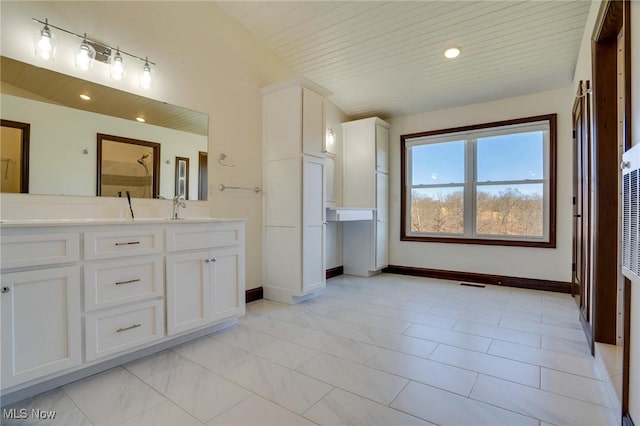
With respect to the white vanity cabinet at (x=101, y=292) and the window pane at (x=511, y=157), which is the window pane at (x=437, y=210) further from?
the white vanity cabinet at (x=101, y=292)

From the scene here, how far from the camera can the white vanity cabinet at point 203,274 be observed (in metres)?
2.26

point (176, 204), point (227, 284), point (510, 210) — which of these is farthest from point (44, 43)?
point (510, 210)

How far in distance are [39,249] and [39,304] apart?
0.29 metres

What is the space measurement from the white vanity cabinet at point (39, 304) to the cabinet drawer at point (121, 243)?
7cm

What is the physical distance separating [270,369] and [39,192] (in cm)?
192

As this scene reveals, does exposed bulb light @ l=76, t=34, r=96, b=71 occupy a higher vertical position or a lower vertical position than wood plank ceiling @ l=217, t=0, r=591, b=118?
lower

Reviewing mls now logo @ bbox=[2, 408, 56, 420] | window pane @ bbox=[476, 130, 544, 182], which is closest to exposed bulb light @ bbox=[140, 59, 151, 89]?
mls now logo @ bbox=[2, 408, 56, 420]

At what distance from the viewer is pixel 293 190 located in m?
3.40

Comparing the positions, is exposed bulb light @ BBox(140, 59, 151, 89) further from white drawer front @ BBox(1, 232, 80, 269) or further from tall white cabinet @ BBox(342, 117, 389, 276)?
tall white cabinet @ BBox(342, 117, 389, 276)

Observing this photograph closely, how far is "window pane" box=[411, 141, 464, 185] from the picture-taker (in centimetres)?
461

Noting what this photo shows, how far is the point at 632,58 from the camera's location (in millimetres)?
1304

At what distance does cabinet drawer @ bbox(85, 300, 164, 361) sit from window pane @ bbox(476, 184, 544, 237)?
13.5 feet

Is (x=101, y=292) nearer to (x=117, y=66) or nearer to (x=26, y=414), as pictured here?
(x=26, y=414)

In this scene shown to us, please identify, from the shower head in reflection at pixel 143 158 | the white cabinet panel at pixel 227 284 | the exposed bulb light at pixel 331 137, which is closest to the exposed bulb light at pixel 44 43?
the shower head in reflection at pixel 143 158
